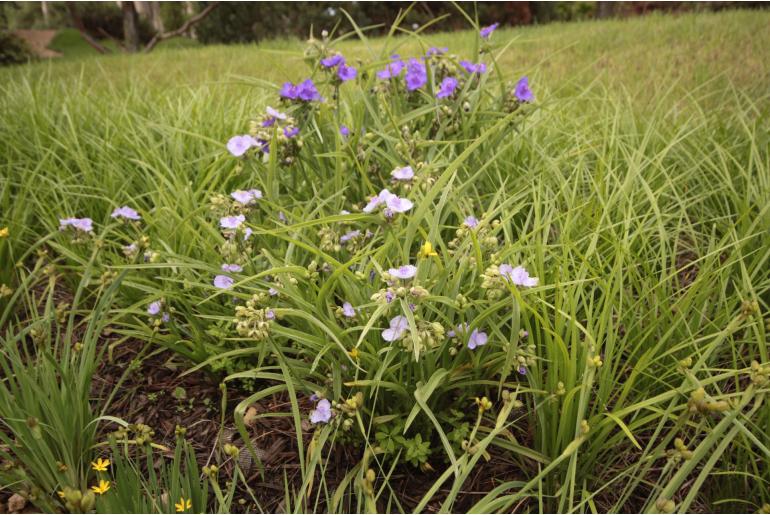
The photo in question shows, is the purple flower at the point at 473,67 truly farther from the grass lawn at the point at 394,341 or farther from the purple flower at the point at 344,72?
the purple flower at the point at 344,72

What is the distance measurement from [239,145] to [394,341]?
2.25 ft

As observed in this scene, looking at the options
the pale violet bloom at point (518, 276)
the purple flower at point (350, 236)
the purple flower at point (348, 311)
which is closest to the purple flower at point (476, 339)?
the pale violet bloom at point (518, 276)

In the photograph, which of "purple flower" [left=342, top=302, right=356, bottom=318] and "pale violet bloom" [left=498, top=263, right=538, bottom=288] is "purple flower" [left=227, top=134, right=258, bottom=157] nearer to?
"purple flower" [left=342, top=302, right=356, bottom=318]

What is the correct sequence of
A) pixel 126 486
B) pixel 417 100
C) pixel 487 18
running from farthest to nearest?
pixel 487 18 < pixel 417 100 < pixel 126 486

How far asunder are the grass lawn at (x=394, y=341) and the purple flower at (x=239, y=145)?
0.29ft

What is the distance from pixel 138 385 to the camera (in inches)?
66.2

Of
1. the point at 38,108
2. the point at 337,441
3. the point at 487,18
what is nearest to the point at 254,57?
the point at 38,108

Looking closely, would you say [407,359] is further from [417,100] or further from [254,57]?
[254,57]

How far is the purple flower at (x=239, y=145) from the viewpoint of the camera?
155 cm

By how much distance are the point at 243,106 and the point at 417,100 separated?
102 centimetres

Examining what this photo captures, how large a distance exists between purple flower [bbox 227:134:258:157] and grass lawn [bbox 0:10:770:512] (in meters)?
0.09

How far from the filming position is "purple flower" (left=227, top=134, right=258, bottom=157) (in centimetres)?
155

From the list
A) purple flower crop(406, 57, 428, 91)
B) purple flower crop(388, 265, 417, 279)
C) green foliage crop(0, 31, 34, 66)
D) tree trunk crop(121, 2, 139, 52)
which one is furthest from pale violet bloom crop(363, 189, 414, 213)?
tree trunk crop(121, 2, 139, 52)

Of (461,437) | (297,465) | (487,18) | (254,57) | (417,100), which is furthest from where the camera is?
(487,18)
